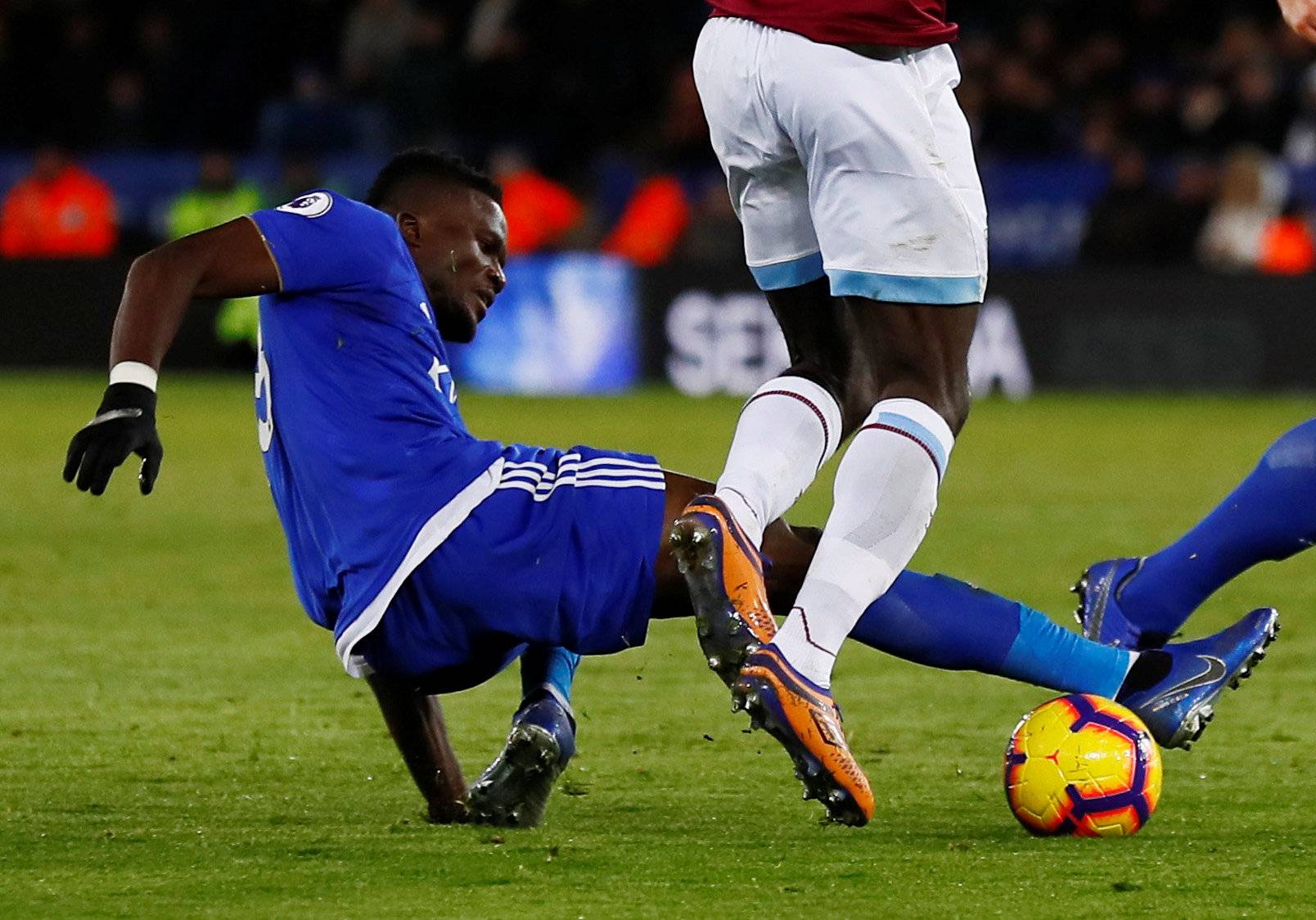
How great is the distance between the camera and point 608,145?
1683cm

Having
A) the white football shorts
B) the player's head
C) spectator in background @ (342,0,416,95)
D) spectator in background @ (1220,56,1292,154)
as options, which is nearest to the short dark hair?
the player's head

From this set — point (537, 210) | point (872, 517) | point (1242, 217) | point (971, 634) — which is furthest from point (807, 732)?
point (537, 210)

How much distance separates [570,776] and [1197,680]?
1.13m

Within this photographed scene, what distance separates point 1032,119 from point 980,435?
14.7ft

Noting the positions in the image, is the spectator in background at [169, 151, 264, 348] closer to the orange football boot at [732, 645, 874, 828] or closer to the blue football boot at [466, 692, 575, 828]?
the blue football boot at [466, 692, 575, 828]

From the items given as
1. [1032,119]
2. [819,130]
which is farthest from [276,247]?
[1032,119]

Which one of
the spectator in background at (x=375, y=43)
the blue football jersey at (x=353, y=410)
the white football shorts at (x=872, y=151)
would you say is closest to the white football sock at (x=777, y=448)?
the white football shorts at (x=872, y=151)

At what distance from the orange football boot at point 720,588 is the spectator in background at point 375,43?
13734 mm

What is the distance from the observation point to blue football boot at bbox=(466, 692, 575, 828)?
147 inches

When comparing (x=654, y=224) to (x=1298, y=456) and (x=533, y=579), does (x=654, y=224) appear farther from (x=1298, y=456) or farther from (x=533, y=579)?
(x=533, y=579)

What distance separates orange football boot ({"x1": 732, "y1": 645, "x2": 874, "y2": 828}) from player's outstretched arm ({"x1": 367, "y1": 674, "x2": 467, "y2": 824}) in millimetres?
622

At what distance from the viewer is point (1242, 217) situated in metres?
14.3

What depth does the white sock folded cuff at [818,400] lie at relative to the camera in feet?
13.0

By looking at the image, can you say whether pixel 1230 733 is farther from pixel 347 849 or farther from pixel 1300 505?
pixel 347 849
